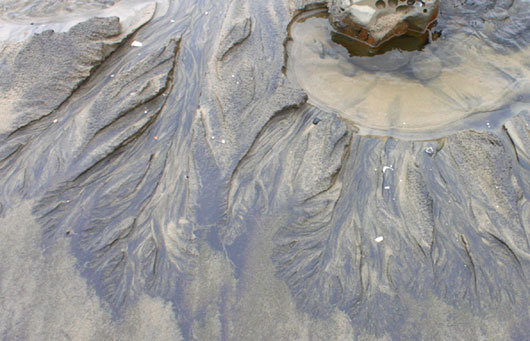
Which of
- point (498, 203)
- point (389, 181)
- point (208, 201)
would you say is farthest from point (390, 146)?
point (208, 201)

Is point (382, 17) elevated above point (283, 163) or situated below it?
above

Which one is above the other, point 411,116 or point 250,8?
point 250,8

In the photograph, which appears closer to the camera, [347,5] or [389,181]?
[389,181]

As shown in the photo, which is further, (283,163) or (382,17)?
(382,17)

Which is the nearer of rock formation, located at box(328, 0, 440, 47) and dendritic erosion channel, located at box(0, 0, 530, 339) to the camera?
dendritic erosion channel, located at box(0, 0, 530, 339)

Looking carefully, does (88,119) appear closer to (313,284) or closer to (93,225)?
(93,225)

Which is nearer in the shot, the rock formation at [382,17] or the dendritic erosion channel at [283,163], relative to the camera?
the dendritic erosion channel at [283,163]

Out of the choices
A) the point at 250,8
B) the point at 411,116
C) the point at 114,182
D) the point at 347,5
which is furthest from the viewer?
the point at 250,8

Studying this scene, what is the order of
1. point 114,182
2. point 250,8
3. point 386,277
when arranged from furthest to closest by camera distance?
point 250,8
point 114,182
point 386,277
